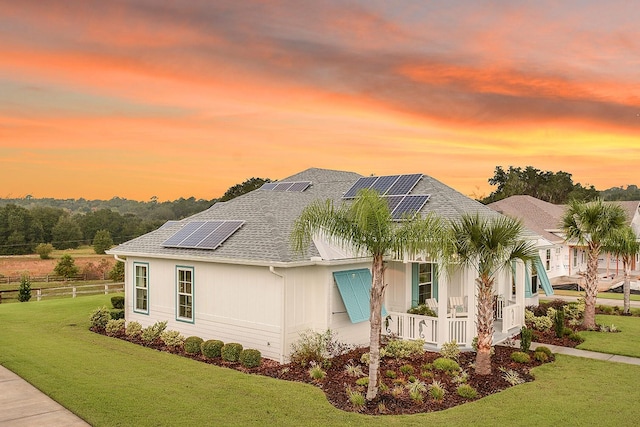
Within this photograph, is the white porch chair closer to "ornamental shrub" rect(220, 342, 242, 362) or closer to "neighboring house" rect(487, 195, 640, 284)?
"ornamental shrub" rect(220, 342, 242, 362)

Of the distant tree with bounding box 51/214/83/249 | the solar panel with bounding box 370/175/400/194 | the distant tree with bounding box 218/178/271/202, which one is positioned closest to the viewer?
the solar panel with bounding box 370/175/400/194

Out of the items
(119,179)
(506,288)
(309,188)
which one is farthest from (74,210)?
(506,288)

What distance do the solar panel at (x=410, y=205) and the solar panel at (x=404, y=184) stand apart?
83 cm

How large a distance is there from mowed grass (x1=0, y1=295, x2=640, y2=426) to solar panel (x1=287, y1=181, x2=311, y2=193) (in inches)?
443

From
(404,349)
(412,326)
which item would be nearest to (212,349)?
(404,349)

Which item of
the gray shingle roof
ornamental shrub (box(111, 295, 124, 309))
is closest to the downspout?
the gray shingle roof

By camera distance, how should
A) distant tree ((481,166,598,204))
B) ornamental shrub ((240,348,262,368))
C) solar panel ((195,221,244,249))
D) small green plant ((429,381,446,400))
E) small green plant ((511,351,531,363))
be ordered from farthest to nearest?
1. distant tree ((481,166,598,204))
2. solar panel ((195,221,244,249))
3. small green plant ((511,351,531,363))
4. ornamental shrub ((240,348,262,368))
5. small green plant ((429,381,446,400))

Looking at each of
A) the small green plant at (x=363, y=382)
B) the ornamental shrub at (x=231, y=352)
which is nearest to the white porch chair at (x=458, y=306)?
the small green plant at (x=363, y=382)

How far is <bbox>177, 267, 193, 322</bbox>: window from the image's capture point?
16531mm

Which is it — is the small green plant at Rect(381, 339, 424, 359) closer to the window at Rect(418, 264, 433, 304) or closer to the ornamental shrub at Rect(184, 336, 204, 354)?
the window at Rect(418, 264, 433, 304)

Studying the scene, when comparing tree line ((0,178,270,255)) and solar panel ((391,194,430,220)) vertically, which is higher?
solar panel ((391,194,430,220))

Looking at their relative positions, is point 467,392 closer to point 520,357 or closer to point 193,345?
point 520,357

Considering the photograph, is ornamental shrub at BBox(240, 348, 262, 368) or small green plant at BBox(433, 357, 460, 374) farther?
ornamental shrub at BBox(240, 348, 262, 368)

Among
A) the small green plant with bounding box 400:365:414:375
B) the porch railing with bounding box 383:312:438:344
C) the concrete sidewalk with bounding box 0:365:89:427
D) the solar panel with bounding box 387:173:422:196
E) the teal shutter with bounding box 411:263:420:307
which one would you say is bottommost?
the small green plant with bounding box 400:365:414:375
